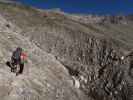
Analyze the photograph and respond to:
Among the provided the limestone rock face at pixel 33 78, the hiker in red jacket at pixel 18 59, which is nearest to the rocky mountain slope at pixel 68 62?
the limestone rock face at pixel 33 78

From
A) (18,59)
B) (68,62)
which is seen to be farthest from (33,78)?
(68,62)

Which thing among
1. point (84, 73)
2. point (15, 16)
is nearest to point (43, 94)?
point (84, 73)

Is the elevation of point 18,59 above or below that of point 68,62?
above

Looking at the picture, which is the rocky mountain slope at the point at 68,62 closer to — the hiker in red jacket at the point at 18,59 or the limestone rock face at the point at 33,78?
the limestone rock face at the point at 33,78

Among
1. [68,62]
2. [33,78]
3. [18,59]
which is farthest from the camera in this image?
[68,62]

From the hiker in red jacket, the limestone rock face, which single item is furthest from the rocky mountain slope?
the hiker in red jacket

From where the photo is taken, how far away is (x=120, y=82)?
31.2m

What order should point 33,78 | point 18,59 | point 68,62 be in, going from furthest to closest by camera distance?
1. point 68,62
2. point 33,78
3. point 18,59

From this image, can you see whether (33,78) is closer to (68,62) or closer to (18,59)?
(18,59)

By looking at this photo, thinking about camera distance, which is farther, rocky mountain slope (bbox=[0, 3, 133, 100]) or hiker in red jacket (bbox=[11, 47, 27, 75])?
rocky mountain slope (bbox=[0, 3, 133, 100])

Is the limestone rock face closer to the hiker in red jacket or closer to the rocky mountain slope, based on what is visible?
the rocky mountain slope

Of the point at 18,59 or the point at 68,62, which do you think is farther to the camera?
the point at 68,62

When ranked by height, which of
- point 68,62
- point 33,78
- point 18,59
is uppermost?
point 18,59

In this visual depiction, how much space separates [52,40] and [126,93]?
1773cm
